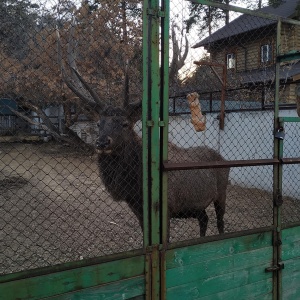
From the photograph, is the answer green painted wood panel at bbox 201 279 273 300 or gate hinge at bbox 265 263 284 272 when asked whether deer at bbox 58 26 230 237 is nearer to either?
green painted wood panel at bbox 201 279 273 300

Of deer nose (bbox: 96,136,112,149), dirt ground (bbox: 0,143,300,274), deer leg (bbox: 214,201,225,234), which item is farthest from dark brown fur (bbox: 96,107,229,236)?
deer leg (bbox: 214,201,225,234)

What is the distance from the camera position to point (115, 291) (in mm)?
2393

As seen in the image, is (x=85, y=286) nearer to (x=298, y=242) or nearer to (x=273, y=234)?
(x=273, y=234)

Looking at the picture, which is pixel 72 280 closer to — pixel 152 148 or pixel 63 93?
pixel 152 148

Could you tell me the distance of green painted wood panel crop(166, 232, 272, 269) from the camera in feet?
8.62

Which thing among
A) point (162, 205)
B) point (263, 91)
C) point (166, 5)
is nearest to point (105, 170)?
point (162, 205)

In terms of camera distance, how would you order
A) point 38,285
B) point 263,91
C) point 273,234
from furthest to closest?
point 263,91
point 273,234
point 38,285

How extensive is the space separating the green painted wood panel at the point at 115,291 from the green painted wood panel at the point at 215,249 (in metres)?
0.28

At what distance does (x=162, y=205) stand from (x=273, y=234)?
4.13ft

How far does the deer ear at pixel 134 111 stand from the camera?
12.0 feet

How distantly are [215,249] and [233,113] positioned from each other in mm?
6455

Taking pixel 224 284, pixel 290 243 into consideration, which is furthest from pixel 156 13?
pixel 290 243

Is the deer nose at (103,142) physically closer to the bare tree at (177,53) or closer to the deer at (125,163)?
→ the deer at (125,163)

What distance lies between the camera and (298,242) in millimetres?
3309
